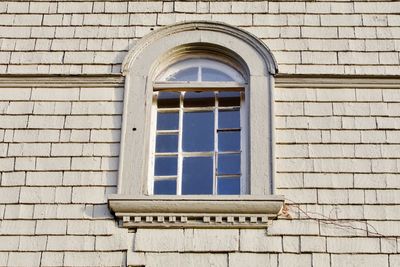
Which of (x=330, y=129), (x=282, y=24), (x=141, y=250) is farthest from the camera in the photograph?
(x=282, y=24)

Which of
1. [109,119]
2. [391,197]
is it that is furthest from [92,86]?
[391,197]

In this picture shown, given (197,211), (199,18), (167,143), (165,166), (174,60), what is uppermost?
(199,18)

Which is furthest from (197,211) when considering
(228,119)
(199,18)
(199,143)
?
(199,18)

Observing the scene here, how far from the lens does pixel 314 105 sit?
1084cm

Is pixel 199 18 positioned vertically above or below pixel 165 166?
above

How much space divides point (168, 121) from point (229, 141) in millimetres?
784

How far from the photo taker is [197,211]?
394 inches

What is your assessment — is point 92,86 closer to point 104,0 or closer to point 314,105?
point 104,0

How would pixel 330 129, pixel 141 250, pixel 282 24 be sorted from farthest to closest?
pixel 282 24, pixel 330 129, pixel 141 250

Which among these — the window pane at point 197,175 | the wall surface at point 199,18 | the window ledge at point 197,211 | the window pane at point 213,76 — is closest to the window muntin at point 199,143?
the window pane at point 197,175

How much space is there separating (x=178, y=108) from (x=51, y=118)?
1.50m

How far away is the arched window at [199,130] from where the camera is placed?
1061 cm

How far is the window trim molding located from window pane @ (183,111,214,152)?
473 millimetres

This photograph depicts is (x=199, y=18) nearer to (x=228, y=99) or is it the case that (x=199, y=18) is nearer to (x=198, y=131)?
(x=228, y=99)
